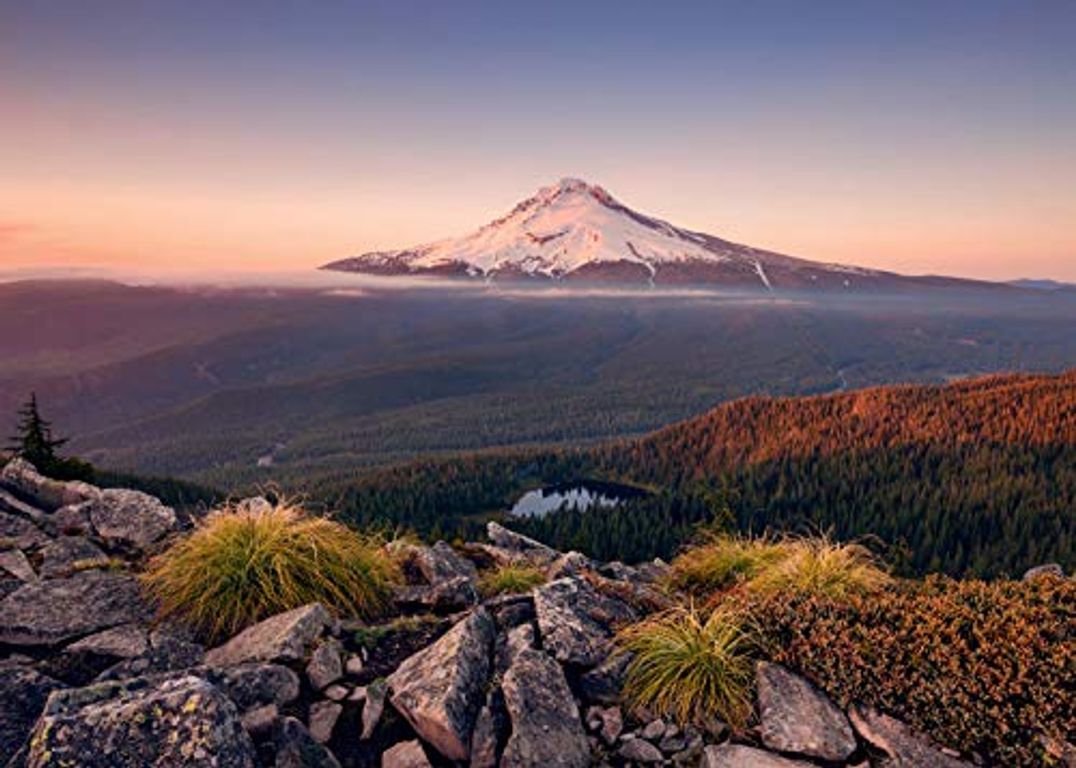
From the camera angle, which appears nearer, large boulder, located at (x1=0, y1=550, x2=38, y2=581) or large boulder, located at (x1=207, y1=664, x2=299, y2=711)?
large boulder, located at (x1=207, y1=664, x2=299, y2=711)

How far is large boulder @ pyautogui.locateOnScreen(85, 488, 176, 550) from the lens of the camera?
44.1 feet

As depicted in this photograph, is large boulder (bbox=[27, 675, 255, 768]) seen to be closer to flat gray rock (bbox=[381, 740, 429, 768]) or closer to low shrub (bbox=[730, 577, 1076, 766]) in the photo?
flat gray rock (bbox=[381, 740, 429, 768])

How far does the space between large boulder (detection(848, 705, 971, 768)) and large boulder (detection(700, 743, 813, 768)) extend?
744 mm

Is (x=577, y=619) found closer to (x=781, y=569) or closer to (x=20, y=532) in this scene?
(x=781, y=569)

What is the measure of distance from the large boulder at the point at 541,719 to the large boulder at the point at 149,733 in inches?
97.0

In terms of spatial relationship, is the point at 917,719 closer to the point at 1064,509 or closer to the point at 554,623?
the point at 554,623

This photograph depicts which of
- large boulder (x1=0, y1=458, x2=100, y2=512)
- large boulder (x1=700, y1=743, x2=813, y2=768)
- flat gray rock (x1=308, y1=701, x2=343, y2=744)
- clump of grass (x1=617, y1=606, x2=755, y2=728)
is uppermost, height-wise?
clump of grass (x1=617, y1=606, x2=755, y2=728)

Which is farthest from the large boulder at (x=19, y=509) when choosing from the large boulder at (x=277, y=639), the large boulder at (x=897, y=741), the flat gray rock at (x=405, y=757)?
the large boulder at (x=897, y=741)

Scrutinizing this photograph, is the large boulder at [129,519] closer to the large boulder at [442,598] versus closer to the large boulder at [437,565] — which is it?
the large boulder at [437,565]

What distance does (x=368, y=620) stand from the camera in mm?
9891

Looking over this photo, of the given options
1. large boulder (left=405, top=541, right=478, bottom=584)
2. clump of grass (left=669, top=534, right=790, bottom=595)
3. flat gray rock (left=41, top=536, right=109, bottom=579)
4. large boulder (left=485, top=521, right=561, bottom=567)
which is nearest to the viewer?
flat gray rock (left=41, top=536, right=109, bottom=579)

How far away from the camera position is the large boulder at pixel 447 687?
22.2 feet

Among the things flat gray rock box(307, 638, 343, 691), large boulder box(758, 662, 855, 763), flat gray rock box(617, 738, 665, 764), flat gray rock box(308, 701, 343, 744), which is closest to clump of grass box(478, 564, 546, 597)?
flat gray rock box(307, 638, 343, 691)

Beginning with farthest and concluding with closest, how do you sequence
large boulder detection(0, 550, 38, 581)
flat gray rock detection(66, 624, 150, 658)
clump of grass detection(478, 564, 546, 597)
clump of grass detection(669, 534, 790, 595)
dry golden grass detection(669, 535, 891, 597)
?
clump of grass detection(669, 534, 790, 595)
clump of grass detection(478, 564, 546, 597)
large boulder detection(0, 550, 38, 581)
dry golden grass detection(669, 535, 891, 597)
flat gray rock detection(66, 624, 150, 658)
